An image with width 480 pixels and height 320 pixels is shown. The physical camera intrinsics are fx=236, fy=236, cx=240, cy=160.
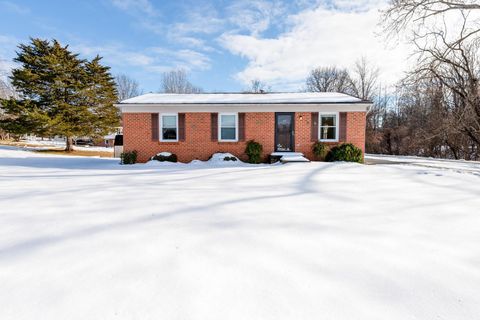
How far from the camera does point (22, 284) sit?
81.2 inches

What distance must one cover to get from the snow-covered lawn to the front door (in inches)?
291

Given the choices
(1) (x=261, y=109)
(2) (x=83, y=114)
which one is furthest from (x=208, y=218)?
(2) (x=83, y=114)

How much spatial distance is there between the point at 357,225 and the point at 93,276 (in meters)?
3.30

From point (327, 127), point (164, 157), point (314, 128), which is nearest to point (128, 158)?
point (164, 157)

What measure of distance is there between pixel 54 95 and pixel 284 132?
19.9m

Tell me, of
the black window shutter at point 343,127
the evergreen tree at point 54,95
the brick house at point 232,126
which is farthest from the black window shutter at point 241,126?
the evergreen tree at point 54,95

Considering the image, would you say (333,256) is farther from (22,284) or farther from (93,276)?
(22,284)

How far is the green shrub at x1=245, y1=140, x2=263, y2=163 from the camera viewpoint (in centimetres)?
1170

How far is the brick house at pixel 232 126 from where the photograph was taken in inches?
464

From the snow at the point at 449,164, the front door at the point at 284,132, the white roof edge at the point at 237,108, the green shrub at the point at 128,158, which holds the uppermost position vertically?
the white roof edge at the point at 237,108

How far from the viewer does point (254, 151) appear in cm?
1169

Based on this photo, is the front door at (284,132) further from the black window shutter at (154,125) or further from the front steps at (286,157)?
the black window shutter at (154,125)

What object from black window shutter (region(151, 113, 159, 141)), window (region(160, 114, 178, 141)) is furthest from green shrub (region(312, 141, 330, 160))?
black window shutter (region(151, 113, 159, 141))

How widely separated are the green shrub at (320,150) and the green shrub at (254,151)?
271cm
